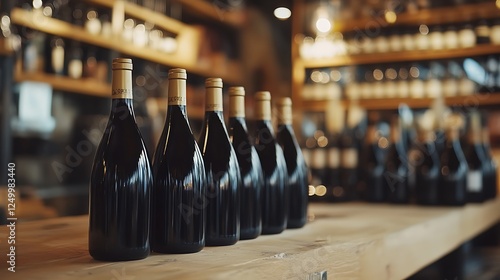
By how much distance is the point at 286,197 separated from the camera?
104 centimetres

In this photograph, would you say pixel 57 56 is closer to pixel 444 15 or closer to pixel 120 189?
pixel 120 189

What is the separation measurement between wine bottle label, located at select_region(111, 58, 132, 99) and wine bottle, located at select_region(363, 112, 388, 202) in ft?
4.52

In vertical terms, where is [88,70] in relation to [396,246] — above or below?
above

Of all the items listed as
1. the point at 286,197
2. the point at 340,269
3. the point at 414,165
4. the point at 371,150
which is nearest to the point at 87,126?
the point at 371,150

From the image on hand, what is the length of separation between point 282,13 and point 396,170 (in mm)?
2746

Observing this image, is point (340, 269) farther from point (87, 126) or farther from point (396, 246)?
point (87, 126)

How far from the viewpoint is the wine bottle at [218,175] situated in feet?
2.72

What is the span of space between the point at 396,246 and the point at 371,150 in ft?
3.53

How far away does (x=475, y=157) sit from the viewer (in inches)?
88.2

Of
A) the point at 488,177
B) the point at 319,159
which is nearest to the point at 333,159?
the point at 319,159

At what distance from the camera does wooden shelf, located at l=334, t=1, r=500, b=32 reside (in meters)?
3.29

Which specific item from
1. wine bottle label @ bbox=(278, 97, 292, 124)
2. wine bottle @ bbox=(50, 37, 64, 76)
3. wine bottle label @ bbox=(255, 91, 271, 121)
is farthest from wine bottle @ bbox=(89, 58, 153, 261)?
wine bottle @ bbox=(50, 37, 64, 76)

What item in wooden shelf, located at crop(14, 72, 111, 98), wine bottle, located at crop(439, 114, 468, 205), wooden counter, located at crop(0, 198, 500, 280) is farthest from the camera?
wooden shelf, located at crop(14, 72, 111, 98)

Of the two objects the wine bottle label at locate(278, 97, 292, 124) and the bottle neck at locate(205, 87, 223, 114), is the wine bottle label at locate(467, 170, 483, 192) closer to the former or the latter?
the wine bottle label at locate(278, 97, 292, 124)
